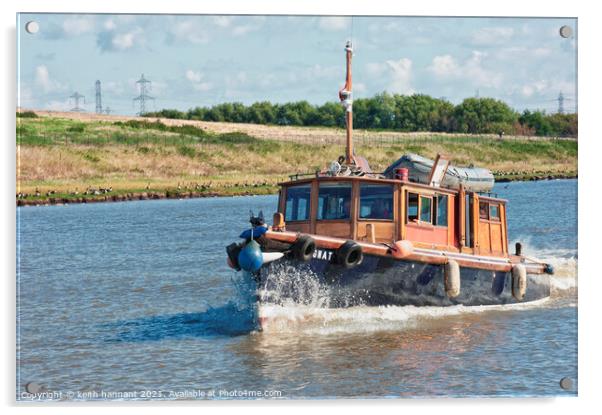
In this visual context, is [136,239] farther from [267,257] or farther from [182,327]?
[267,257]

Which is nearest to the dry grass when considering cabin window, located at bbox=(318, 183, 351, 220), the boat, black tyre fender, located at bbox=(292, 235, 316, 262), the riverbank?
the riverbank

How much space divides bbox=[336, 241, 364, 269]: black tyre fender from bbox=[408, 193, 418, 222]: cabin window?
143cm

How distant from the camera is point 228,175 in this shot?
1495 inches

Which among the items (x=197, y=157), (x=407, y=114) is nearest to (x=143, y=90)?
(x=407, y=114)

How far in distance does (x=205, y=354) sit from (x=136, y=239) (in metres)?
14.1

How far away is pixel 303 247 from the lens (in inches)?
663

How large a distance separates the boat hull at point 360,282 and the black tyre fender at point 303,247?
233 mm

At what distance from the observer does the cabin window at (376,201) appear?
1808 centimetres

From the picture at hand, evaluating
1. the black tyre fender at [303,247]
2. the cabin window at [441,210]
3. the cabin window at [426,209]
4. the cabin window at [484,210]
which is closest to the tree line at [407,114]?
the cabin window at [484,210]

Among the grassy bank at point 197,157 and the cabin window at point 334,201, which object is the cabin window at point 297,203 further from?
the grassy bank at point 197,157

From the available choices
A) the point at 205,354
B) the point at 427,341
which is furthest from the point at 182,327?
the point at 427,341

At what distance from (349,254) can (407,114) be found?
786 centimetres

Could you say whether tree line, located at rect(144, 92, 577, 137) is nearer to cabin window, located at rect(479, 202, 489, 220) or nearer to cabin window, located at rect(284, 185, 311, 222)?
cabin window, located at rect(479, 202, 489, 220)

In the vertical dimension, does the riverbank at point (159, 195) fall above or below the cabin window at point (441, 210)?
above
